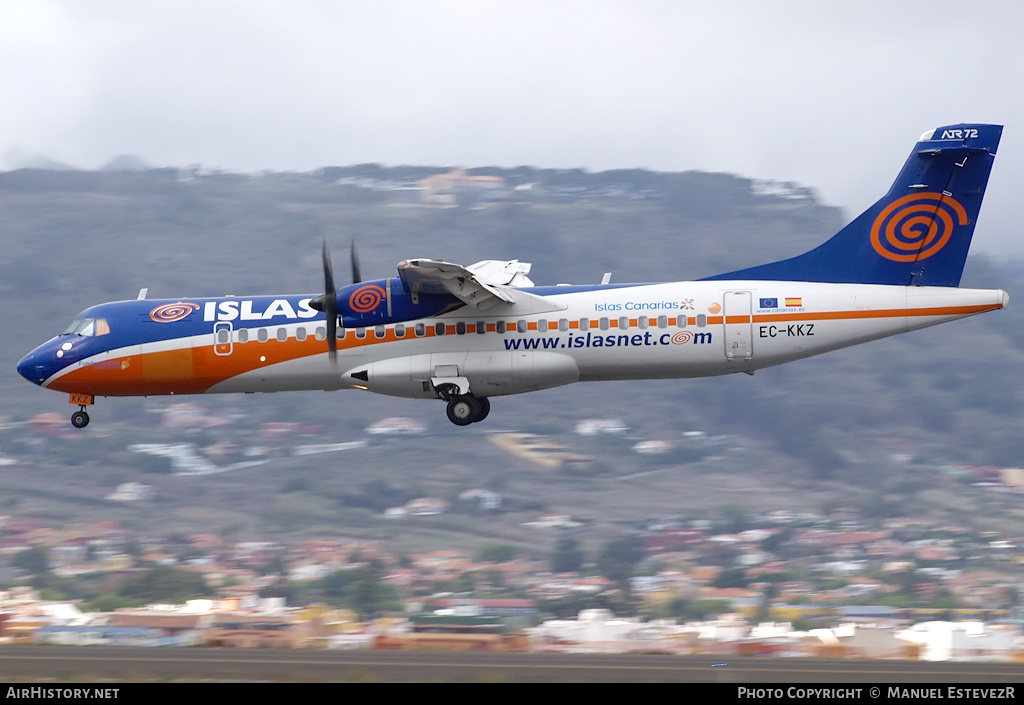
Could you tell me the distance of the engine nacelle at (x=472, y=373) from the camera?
30.2 m

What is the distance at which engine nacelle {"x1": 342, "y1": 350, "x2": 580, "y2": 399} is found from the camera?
99.0 ft

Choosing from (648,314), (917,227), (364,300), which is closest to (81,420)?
(364,300)

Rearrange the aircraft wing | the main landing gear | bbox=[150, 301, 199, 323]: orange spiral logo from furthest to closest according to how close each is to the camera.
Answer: bbox=[150, 301, 199, 323]: orange spiral logo
the main landing gear
the aircraft wing

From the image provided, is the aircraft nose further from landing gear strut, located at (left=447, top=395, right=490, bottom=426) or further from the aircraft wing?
landing gear strut, located at (left=447, top=395, right=490, bottom=426)

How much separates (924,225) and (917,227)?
0.17 m

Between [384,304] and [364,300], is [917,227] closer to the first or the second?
[384,304]

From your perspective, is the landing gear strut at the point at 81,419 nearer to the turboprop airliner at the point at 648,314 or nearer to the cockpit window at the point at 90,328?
the cockpit window at the point at 90,328

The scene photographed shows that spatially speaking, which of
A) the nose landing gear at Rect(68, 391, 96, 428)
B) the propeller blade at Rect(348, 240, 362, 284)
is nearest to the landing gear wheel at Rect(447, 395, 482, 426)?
the propeller blade at Rect(348, 240, 362, 284)

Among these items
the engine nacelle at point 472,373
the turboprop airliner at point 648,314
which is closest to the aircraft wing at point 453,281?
the turboprop airliner at point 648,314

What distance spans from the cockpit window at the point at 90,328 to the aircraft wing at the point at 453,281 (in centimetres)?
843

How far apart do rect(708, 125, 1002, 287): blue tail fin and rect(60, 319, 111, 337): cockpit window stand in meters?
16.6

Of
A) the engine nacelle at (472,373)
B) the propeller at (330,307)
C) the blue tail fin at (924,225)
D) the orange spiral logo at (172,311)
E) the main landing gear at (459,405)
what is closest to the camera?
the blue tail fin at (924,225)

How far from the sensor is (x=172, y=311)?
32.2m
